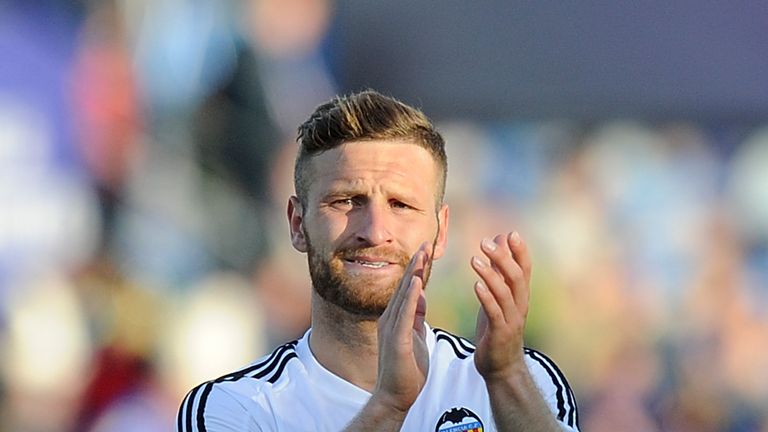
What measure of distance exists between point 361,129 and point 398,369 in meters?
0.73

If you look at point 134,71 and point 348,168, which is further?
point 134,71

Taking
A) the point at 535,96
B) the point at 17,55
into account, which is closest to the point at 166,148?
the point at 17,55

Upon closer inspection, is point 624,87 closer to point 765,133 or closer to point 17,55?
point 765,133

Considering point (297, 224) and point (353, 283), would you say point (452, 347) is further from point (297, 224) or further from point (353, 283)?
point (297, 224)

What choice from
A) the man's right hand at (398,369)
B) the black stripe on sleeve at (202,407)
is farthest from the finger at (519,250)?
the black stripe on sleeve at (202,407)

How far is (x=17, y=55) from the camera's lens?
21.6 ft

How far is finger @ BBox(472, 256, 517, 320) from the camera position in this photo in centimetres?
250

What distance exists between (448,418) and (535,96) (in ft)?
13.5

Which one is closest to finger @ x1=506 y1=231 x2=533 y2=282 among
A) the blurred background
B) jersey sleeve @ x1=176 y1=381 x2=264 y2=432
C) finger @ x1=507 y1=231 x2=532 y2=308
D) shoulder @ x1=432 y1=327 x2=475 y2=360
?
finger @ x1=507 y1=231 x2=532 y2=308

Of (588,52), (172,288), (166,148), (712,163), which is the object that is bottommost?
(172,288)

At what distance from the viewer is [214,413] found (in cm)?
302

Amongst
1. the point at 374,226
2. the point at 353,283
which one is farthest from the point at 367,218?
the point at 353,283

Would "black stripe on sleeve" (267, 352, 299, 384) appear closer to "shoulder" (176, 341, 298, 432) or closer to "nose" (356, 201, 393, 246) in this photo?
"shoulder" (176, 341, 298, 432)

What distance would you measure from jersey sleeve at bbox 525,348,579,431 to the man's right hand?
0.58 metres
